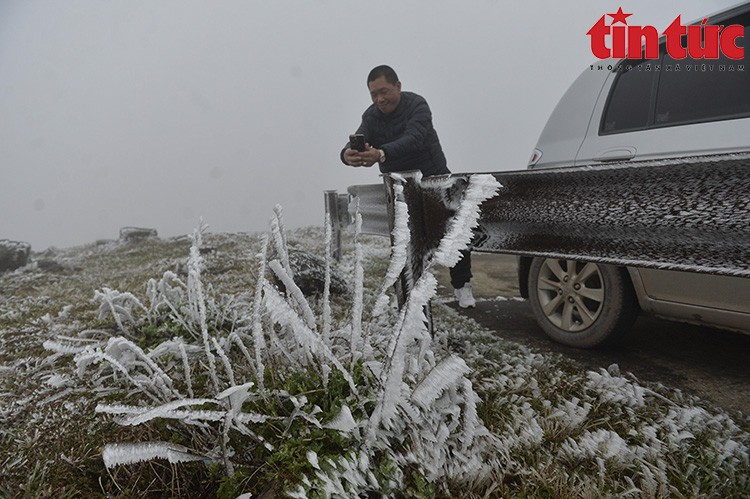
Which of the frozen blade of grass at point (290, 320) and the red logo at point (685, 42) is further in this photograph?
the red logo at point (685, 42)

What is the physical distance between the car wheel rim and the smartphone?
2.03m

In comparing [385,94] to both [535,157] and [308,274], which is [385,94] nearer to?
[535,157]

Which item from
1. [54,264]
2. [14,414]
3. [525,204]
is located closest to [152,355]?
[14,414]

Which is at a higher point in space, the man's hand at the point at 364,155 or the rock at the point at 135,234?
the man's hand at the point at 364,155

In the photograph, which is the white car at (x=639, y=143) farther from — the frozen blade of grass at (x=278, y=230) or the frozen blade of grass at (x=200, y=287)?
the frozen blade of grass at (x=200, y=287)

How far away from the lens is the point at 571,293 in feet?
11.4

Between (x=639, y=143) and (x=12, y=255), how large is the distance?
12049 mm

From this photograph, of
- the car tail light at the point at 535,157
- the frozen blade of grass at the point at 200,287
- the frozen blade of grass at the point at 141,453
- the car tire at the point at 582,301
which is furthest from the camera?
the car tail light at the point at 535,157

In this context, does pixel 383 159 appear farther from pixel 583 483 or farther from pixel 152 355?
pixel 583 483

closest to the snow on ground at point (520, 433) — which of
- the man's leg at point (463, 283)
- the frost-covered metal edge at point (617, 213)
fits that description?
the frost-covered metal edge at point (617, 213)

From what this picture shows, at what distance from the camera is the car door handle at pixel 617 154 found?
3226 mm

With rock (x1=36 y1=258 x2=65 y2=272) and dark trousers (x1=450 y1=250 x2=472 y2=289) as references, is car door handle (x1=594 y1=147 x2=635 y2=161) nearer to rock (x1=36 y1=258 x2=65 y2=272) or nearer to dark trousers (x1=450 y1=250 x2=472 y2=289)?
dark trousers (x1=450 y1=250 x2=472 y2=289)

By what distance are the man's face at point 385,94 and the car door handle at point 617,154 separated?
2395 millimetres

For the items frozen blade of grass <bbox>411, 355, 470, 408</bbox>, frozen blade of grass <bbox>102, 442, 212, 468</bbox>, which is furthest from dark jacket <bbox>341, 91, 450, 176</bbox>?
frozen blade of grass <bbox>102, 442, 212, 468</bbox>
